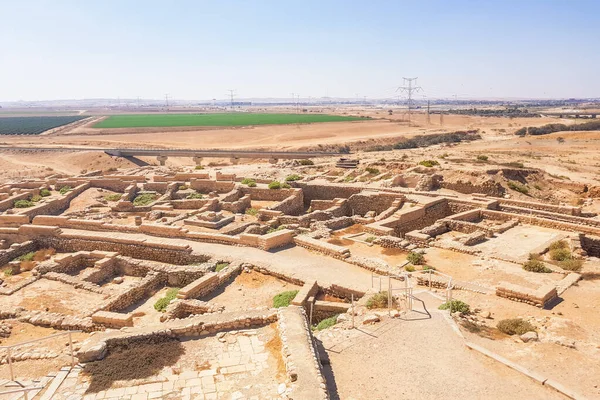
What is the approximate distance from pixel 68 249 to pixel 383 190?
17689mm

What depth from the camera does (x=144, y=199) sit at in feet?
96.2

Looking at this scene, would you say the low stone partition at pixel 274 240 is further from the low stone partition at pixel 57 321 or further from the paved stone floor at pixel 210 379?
the paved stone floor at pixel 210 379

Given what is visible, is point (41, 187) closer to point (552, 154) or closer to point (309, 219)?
point (309, 219)

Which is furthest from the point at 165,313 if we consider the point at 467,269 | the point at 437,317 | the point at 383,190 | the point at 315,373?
the point at 383,190

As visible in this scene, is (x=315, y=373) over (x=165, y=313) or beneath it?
over

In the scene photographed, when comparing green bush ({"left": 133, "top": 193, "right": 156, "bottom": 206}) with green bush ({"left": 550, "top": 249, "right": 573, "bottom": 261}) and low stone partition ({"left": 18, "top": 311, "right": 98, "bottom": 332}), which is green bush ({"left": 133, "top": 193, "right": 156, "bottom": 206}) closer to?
low stone partition ({"left": 18, "top": 311, "right": 98, "bottom": 332})

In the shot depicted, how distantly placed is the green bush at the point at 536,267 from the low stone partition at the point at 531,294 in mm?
2364

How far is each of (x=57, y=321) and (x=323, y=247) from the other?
9.39 metres

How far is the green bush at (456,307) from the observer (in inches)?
425

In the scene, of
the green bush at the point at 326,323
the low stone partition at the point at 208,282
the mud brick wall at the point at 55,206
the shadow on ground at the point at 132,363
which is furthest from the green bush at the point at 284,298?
the mud brick wall at the point at 55,206

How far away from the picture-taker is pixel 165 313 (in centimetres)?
1282

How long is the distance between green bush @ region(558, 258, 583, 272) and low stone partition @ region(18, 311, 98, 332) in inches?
589

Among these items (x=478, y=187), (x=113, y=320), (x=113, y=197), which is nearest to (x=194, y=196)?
(x=113, y=197)

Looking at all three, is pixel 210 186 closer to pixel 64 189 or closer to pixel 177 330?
pixel 64 189
